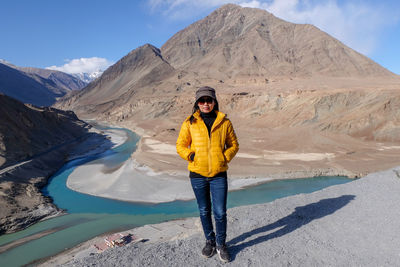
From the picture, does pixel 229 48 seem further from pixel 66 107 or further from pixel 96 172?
pixel 96 172

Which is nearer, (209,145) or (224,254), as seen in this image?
(209,145)

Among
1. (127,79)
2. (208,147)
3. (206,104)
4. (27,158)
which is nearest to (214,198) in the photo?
(208,147)

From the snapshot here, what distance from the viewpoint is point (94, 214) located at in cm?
1548

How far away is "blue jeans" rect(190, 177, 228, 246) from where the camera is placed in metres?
3.86

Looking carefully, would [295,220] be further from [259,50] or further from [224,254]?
[259,50]

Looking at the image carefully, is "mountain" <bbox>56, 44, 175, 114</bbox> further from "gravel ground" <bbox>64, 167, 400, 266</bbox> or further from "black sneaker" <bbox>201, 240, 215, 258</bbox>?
"black sneaker" <bbox>201, 240, 215, 258</bbox>

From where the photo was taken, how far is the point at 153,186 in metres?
19.3

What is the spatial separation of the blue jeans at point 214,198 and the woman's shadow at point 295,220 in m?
0.58

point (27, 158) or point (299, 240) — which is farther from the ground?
point (27, 158)

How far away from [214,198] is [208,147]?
80 centimetres

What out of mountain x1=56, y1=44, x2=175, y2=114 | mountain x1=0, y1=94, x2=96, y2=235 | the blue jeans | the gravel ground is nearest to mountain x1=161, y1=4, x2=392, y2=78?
mountain x1=56, y1=44, x2=175, y2=114

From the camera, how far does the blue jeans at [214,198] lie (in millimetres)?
3863

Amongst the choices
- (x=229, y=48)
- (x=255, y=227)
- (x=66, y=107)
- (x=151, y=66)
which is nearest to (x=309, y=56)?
(x=229, y=48)

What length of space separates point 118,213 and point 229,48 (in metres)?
99.6
